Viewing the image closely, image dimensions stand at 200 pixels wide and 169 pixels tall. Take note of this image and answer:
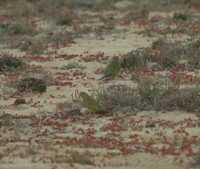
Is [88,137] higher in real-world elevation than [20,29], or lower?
higher

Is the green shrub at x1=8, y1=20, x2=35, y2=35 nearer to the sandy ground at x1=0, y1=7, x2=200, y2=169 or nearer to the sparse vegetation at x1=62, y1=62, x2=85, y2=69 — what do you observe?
the sparse vegetation at x1=62, y1=62, x2=85, y2=69

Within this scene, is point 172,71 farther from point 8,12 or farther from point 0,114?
point 8,12

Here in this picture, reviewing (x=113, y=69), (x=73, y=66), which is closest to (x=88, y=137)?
(x=113, y=69)

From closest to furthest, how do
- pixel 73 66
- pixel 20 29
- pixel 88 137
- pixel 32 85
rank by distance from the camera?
pixel 88 137
pixel 32 85
pixel 73 66
pixel 20 29

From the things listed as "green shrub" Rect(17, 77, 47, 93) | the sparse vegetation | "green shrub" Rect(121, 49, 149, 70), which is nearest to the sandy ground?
"green shrub" Rect(17, 77, 47, 93)

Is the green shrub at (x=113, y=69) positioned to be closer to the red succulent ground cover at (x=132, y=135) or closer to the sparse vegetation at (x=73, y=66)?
the sparse vegetation at (x=73, y=66)

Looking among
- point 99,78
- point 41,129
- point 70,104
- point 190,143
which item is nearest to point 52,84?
point 99,78

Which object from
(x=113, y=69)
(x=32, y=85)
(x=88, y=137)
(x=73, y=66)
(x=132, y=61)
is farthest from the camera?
(x=73, y=66)

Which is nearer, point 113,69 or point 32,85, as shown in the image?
point 32,85

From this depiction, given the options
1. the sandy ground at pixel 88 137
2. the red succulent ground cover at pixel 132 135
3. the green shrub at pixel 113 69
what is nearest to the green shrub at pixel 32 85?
the sandy ground at pixel 88 137

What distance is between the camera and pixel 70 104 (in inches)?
570

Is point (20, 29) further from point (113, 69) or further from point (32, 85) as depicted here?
point (32, 85)

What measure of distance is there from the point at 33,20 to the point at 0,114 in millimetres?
14407

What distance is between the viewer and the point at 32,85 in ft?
52.8
